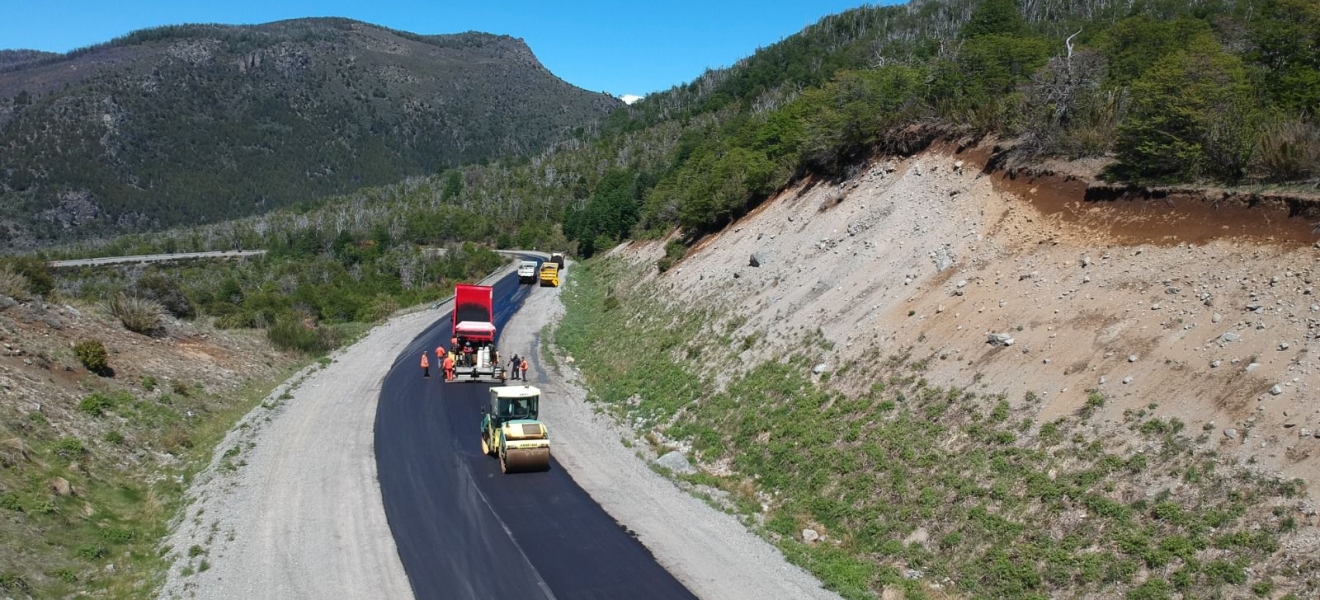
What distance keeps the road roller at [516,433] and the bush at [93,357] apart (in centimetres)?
1331

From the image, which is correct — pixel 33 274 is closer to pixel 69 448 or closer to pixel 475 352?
pixel 69 448

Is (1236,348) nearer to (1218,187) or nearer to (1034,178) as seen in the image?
(1218,187)

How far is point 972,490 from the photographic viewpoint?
13750 mm

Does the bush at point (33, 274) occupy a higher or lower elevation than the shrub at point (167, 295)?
higher

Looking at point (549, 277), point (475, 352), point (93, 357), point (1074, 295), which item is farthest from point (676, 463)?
point (549, 277)

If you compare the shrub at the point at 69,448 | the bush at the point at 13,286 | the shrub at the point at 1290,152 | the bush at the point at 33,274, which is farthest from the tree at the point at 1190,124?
the bush at the point at 33,274

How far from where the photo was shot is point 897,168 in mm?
31016

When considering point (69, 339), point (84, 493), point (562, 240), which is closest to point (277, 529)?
point (84, 493)

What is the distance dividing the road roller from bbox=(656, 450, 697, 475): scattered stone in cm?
313

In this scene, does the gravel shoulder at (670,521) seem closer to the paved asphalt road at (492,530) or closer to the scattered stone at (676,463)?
the paved asphalt road at (492,530)

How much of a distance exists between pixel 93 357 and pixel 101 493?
9007 mm

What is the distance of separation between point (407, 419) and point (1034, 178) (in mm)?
22042

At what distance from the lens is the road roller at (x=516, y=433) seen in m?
17.8

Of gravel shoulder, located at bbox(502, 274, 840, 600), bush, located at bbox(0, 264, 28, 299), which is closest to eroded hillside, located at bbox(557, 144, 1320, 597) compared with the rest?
gravel shoulder, located at bbox(502, 274, 840, 600)
